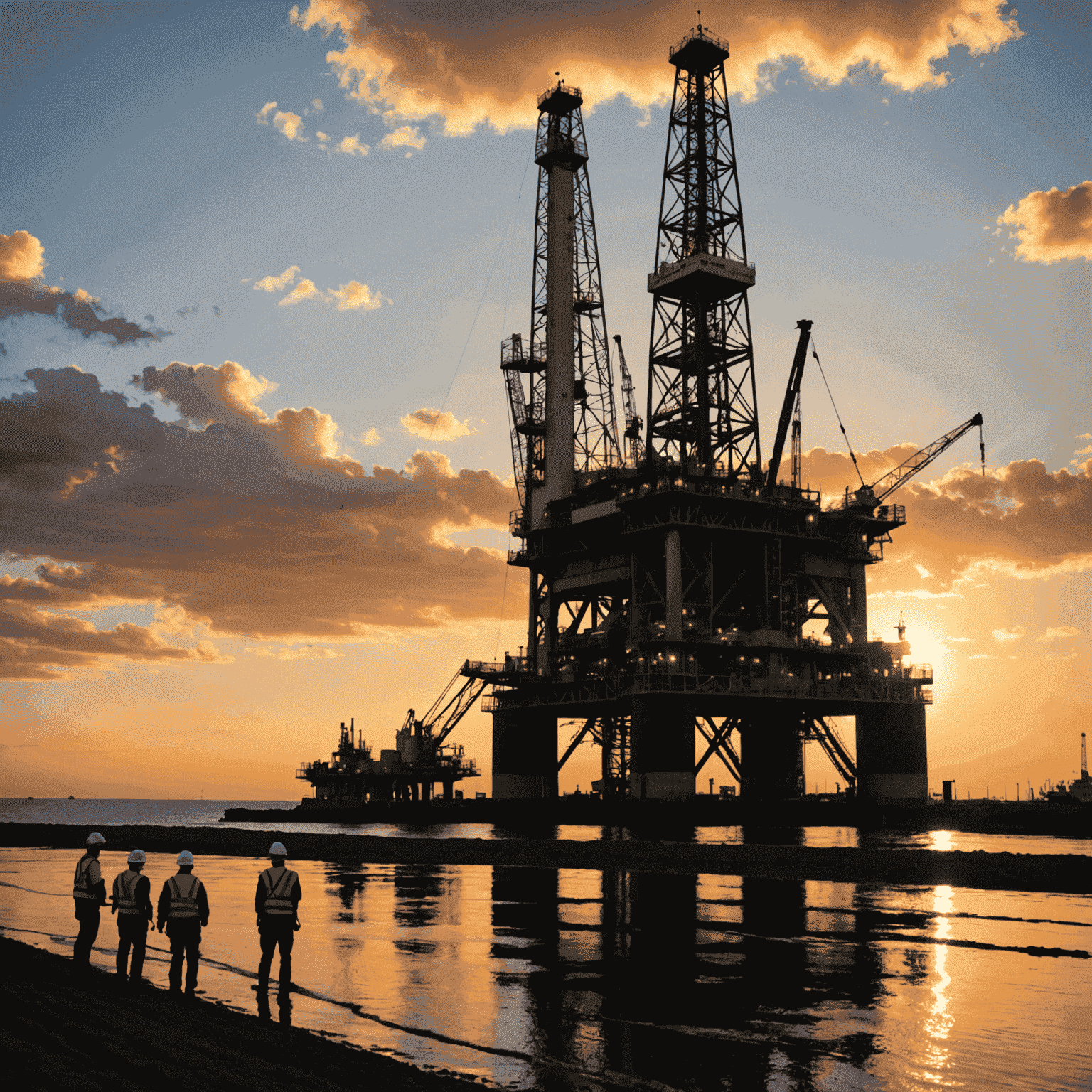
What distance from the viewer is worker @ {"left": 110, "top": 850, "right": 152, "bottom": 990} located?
786 inches

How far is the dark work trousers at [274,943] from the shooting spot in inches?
768

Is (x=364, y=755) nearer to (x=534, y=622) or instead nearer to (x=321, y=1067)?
(x=534, y=622)

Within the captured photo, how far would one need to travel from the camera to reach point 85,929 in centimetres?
2114

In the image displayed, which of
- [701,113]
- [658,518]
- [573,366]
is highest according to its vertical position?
[701,113]

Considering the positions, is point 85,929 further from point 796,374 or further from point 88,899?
point 796,374

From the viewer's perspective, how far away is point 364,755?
482 feet

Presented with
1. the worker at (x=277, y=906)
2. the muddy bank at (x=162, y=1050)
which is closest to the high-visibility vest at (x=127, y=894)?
the muddy bank at (x=162, y=1050)

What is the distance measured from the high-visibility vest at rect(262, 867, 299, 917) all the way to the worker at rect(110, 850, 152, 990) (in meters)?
2.08

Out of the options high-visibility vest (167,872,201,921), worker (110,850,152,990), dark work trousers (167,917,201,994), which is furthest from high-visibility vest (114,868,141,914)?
high-visibility vest (167,872,201,921)

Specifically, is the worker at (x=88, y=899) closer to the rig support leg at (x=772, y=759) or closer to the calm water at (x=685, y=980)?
the calm water at (x=685, y=980)

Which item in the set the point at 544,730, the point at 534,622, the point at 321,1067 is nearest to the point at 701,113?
the point at 534,622

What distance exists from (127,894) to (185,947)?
4.57 ft

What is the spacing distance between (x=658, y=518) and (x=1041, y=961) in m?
75.5

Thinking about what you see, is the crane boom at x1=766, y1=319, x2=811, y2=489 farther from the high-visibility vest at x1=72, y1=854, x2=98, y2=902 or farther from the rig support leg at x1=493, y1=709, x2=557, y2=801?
the high-visibility vest at x1=72, y1=854, x2=98, y2=902
